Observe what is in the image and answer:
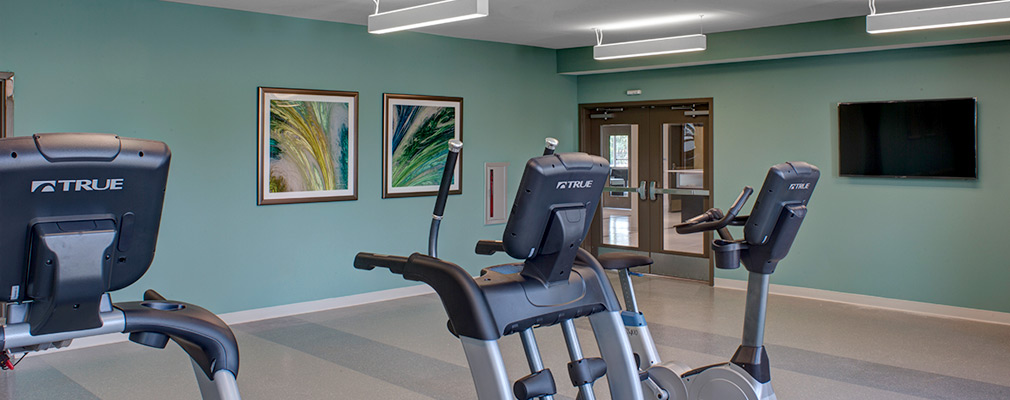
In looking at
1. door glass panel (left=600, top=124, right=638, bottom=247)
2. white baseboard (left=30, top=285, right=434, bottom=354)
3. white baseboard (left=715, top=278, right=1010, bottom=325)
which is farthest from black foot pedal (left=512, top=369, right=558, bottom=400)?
door glass panel (left=600, top=124, right=638, bottom=247)

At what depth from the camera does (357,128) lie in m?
6.45

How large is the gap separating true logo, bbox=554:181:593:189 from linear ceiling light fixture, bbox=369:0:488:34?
2519 millimetres

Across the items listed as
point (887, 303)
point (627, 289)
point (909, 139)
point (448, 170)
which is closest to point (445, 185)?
point (448, 170)

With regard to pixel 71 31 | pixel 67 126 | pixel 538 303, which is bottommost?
pixel 538 303

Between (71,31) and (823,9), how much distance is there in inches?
208

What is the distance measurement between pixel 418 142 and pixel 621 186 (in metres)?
2.47

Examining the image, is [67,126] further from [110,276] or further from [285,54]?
[110,276]

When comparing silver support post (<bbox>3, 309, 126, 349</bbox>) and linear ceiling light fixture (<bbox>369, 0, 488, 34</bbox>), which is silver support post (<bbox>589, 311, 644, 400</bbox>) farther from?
linear ceiling light fixture (<bbox>369, 0, 488, 34</bbox>)

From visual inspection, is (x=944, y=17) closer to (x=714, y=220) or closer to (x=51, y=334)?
(x=714, y=220)

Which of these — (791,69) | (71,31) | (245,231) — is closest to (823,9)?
(791,69)

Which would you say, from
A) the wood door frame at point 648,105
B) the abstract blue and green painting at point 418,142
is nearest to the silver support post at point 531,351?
the abstract blue and green painting at point 418,142

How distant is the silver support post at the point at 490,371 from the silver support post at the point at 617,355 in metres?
0.44

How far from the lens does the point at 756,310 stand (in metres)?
3.51

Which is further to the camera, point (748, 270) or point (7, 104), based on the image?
point (7, 104)
